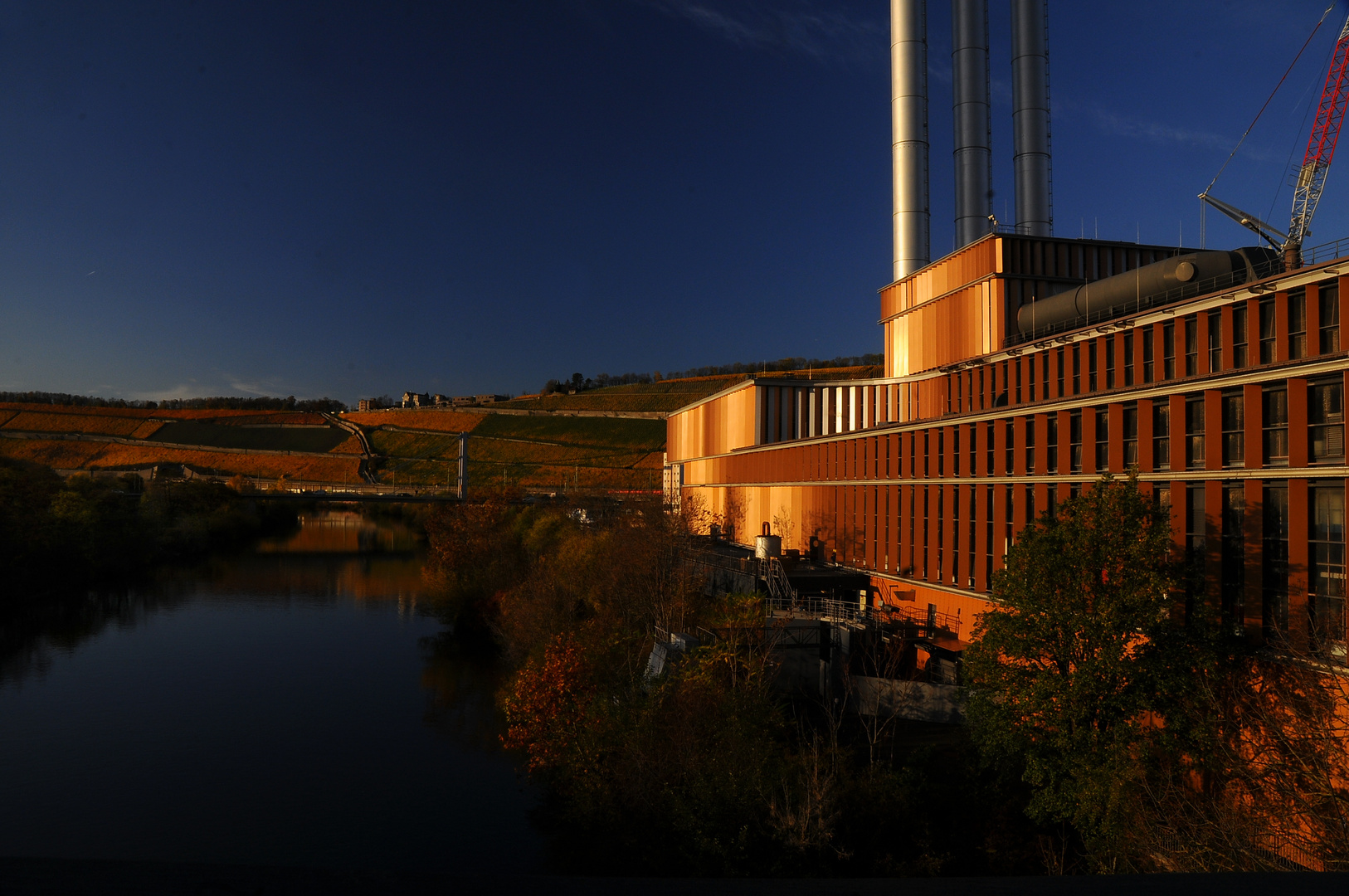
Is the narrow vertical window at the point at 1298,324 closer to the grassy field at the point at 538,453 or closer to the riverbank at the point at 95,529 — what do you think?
the riverbank at the point at 95,529

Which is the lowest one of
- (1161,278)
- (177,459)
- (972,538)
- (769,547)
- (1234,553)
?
(769,547)

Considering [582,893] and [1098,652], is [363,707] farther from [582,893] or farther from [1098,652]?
→ [582,893]

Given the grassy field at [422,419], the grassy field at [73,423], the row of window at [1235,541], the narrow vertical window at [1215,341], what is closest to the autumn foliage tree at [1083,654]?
the row of window at [1235,541]

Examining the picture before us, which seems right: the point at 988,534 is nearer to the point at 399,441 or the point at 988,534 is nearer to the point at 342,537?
the point at 342,537

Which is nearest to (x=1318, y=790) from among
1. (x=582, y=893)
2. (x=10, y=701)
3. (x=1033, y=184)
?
(x=582, y=893)

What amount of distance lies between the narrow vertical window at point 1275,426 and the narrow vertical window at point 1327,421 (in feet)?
2.06

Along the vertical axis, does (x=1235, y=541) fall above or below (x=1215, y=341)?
below

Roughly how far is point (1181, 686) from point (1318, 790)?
123 inches

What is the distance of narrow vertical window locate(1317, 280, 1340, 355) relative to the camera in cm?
1900

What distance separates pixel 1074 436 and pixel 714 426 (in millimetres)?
44441

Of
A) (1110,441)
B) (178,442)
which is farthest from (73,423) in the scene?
(1110,441)

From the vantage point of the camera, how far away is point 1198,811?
1536 cm

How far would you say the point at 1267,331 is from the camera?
2108 centimetres

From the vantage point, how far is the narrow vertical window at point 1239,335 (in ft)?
71.4
